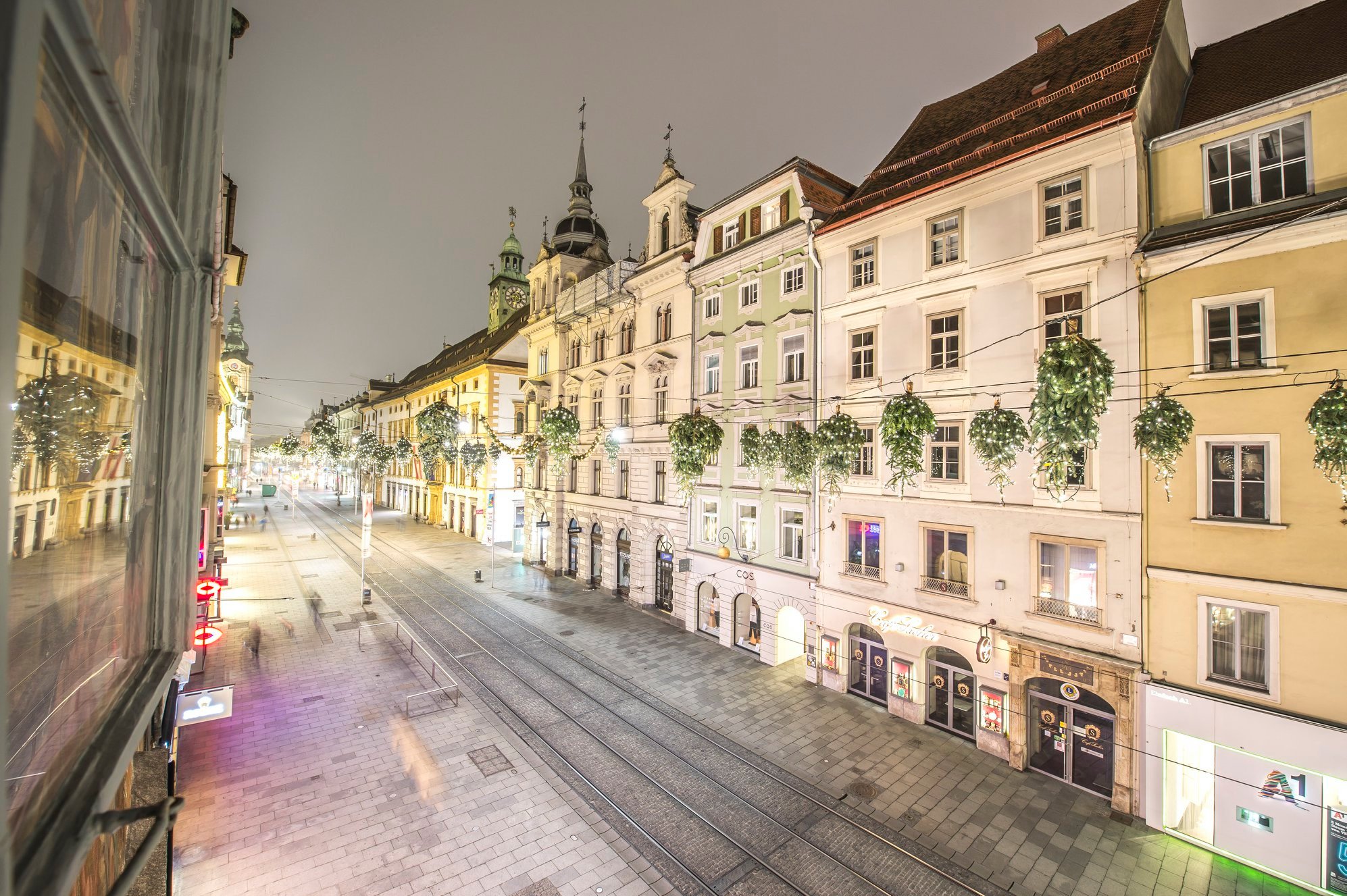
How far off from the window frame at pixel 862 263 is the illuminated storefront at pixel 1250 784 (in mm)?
12948

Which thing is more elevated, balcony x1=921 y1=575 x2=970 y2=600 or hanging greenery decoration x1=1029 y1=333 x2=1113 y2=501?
hanging greenery decoration x1=1029 y1=333 x2=1113 y2=501

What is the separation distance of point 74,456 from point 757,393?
68.6 feet

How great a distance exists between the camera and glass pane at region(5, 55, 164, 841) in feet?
5.98

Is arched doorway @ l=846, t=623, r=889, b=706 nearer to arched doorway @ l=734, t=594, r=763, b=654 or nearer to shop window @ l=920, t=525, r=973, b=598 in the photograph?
shop window @ l=920, t=525, r=973, b=598

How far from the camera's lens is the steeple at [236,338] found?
60.3 meters

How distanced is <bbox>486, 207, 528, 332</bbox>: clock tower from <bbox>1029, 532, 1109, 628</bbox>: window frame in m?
57.5

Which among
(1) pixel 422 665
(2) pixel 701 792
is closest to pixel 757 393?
(2) pixel 701 792

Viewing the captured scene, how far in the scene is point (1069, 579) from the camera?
1449 cm

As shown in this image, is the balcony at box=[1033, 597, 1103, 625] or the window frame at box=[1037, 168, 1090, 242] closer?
the balcony at box=[1033, 597, 1103, 625]

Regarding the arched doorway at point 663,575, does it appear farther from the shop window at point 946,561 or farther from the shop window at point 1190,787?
the shop window at point 1190,787

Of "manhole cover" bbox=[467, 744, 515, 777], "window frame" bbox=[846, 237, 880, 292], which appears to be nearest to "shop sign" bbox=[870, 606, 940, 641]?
"window frame" bbox=[846, 237, 880, 292]

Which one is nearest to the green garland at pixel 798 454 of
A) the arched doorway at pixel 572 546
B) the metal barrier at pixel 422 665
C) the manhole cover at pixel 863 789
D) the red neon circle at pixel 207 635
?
the manhole cover at pixel 863 789

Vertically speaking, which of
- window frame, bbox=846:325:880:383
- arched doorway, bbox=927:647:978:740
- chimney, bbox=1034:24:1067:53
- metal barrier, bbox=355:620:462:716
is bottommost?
metal barrier, bbox=355:620:462:716

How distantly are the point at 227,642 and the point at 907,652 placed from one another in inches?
967
